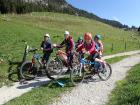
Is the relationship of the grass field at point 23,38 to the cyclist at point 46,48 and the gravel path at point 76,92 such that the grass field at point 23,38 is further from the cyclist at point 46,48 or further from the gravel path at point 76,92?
the cyclist at point 46,48

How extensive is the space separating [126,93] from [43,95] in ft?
10.6

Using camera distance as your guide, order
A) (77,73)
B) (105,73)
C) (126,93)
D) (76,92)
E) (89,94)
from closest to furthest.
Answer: (126,93), (89,94), (76,92), (77,73), (105,73)

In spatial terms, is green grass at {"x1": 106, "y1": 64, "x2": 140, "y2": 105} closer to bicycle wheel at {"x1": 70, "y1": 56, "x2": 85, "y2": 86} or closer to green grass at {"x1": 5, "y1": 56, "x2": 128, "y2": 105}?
bicycle wheel at {"x1": 70, "y1": 56, "x2": 85, "y2": 86}

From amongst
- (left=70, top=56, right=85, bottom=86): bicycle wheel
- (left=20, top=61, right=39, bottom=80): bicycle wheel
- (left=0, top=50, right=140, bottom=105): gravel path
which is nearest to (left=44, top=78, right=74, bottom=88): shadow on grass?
(left=70, top=56, right=85, bottom=86): bicycle wheel

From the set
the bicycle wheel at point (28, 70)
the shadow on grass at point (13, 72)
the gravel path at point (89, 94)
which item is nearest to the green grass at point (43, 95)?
the gravel path at point (89, 94)

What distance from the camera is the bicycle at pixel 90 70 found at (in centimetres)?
1482

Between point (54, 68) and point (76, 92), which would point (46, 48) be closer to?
point (54, 68)

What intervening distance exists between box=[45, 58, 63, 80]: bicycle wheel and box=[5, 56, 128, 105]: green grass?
3.07 ft

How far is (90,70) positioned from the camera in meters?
15.4

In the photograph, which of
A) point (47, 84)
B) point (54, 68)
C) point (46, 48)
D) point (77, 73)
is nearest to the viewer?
point (47, 84)

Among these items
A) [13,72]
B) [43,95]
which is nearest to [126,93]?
[43,95]

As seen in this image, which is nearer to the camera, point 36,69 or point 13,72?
point 36,69

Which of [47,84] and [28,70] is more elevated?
[28,70]

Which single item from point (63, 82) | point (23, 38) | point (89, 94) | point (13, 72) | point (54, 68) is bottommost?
point (89, 94)
